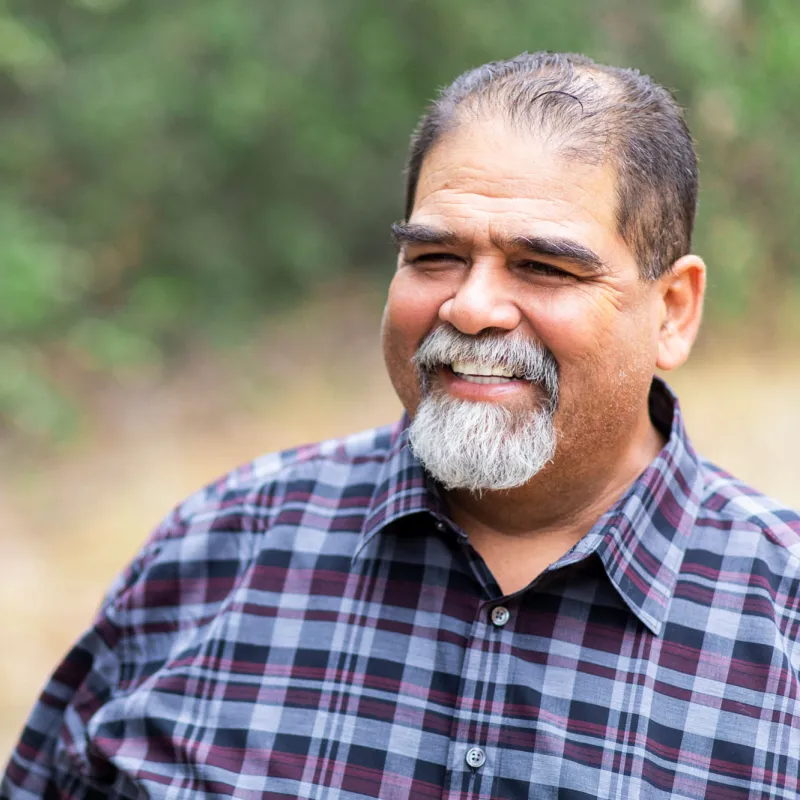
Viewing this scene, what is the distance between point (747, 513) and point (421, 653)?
659 millimetres

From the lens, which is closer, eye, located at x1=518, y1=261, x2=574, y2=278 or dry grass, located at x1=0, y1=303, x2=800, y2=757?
eye, located at x1=518, y1=261, x2=574, y2=278

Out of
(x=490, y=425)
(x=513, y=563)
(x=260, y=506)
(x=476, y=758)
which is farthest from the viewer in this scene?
(x=260, y=506)

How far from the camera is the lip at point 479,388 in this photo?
5.92 feet

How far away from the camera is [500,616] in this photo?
5.87ft

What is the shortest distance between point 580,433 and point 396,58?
5813 mm

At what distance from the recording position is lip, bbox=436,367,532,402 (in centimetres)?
180

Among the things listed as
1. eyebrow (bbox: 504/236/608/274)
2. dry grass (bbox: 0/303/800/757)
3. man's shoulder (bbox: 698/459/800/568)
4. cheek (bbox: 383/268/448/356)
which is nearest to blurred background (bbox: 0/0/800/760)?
dry grass (bbox: 0/303/800/757)

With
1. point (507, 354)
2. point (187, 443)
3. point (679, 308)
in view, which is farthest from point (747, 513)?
point (187, 443)

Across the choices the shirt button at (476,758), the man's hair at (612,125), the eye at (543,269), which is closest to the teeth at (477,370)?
the eye at (543,269)

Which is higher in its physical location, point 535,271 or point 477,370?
point 535,271

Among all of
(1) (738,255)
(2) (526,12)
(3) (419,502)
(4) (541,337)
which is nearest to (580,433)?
(4) (541,337)

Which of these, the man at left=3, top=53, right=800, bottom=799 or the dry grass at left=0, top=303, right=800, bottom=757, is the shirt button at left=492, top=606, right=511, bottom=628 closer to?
the man at left=3, top=53, right=800, bottom=799

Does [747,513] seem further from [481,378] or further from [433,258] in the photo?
[433,258]

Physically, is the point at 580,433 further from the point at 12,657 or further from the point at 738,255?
the point at 738,255
